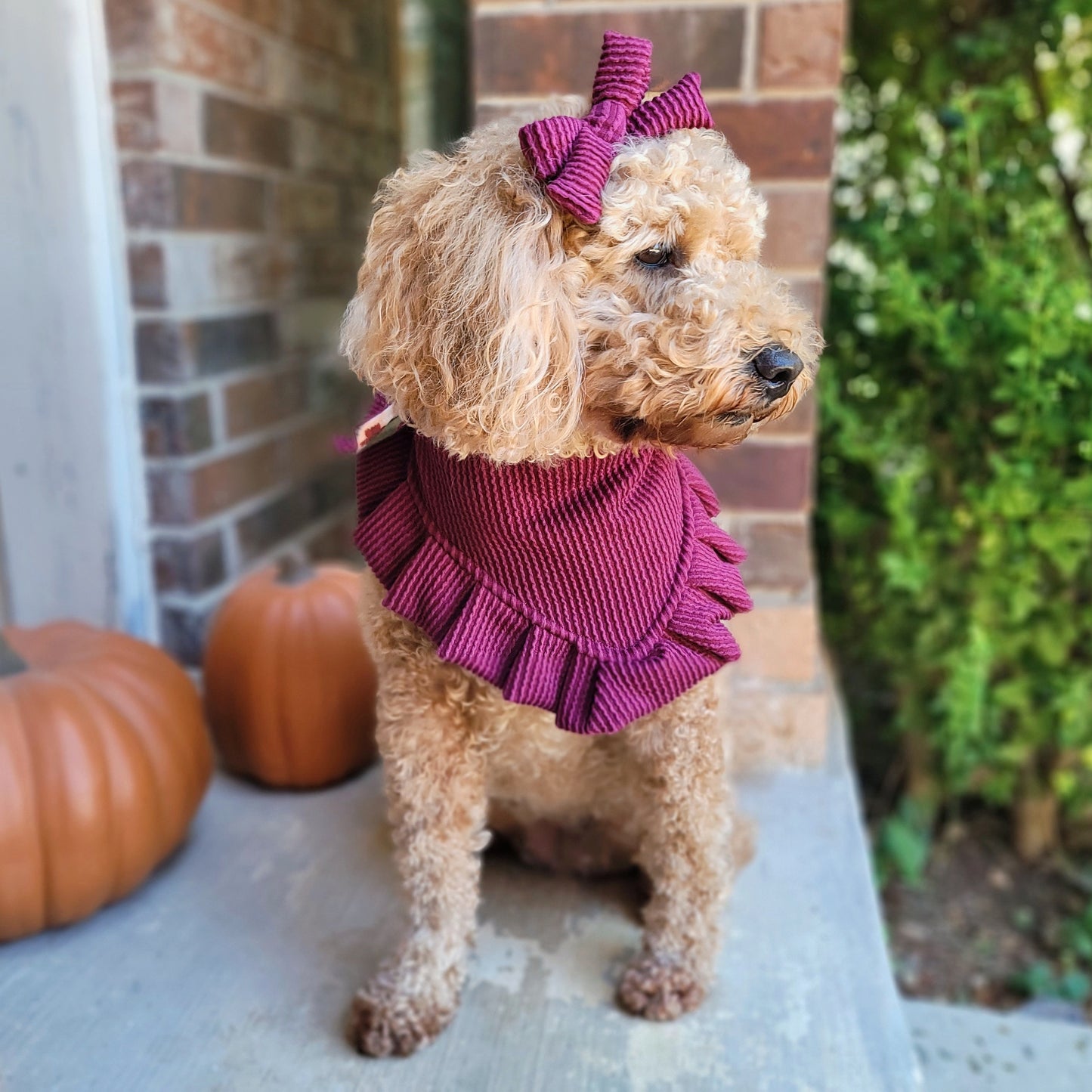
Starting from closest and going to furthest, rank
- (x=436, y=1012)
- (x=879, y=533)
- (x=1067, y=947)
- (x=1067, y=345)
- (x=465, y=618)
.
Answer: (x=465, y=618) → (x=436, y=1012) → (x=1067, y=345) → (x=1067, y=947) → (x=879, y=533)

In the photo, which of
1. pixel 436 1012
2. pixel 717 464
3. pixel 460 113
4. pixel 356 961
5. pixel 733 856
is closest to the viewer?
pixel 436 1012

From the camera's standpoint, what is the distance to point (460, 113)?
11.8 feet

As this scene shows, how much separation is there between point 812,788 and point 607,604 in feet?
3.30

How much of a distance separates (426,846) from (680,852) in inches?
14.5

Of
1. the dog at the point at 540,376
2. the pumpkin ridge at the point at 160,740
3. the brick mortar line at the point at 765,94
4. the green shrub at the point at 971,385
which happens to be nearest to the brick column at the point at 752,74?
the brick mortar line at the point at 765,94

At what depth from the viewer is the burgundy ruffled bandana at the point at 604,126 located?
3.46 feet

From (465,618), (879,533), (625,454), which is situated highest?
(625,454)

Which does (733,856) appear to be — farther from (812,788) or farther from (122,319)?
(122,319)

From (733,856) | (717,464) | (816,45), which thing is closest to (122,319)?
(717,464)

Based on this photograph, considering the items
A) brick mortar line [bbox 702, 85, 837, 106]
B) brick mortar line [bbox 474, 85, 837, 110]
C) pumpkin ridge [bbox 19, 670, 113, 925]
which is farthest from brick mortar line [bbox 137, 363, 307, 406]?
brick mortar line [bbox 702, 85, 837, 106]

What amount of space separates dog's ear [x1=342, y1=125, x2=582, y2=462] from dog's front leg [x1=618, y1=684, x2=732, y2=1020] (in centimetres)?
46

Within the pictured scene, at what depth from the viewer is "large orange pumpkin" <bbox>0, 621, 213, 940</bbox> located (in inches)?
59.1

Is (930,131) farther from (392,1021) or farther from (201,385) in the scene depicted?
(392,1021)

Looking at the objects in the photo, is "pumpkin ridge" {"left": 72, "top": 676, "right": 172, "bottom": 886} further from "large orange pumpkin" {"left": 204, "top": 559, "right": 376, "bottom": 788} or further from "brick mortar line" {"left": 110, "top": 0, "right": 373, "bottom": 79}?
"brick mortar line" {"left": 110, "top": 0, "right": 373, "bottom": 79}
